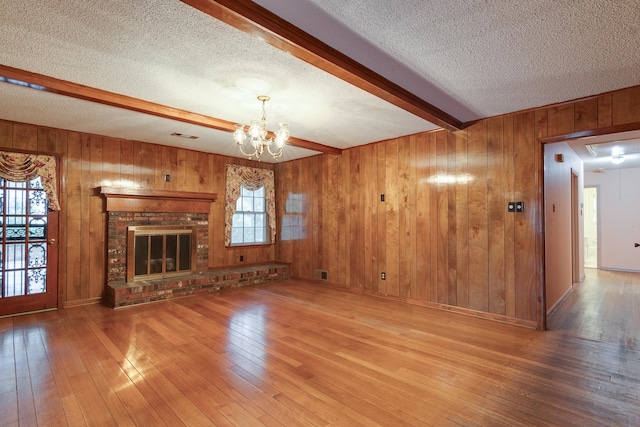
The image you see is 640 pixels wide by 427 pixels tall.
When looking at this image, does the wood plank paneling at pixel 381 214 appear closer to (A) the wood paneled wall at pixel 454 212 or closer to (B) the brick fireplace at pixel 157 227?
(A) the wood paneled wall at pixel 454 212

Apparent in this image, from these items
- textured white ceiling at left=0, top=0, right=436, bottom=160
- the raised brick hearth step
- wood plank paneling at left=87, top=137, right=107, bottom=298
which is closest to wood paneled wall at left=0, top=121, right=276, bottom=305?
wood plank paneling at left=87, top=137, right=107, bottom=298

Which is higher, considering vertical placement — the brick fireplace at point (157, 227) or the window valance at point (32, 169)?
the window valance at point (32, 169)

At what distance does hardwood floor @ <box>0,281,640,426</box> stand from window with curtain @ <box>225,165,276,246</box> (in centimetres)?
267

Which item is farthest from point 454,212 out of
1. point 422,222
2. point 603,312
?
point 603,312

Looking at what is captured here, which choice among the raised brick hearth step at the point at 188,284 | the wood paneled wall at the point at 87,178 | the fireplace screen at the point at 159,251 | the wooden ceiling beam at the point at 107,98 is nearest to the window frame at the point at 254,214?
the raised brick hearth step at the point at 188,284

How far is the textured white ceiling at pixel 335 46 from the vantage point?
1923 millimetres

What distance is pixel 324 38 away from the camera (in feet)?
7.22

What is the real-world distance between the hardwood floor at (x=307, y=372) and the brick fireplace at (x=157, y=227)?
2.28 feet

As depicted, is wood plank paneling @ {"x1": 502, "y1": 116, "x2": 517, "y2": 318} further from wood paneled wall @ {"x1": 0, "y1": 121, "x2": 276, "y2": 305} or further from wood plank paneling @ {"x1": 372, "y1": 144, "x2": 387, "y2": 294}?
wood paneled wall @ {"x1": 0, "y1": 121, "x2": 276, "y2": 305}

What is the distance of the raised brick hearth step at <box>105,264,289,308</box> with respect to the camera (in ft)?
14.8

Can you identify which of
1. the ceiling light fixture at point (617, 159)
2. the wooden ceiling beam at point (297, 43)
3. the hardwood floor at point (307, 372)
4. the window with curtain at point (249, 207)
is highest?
the wooden ceiling beam at point (297, 43)

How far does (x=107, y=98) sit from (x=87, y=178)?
2.12m

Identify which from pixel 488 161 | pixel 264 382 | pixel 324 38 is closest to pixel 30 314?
pixel 264 382

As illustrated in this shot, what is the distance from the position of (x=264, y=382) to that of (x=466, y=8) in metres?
2.86
